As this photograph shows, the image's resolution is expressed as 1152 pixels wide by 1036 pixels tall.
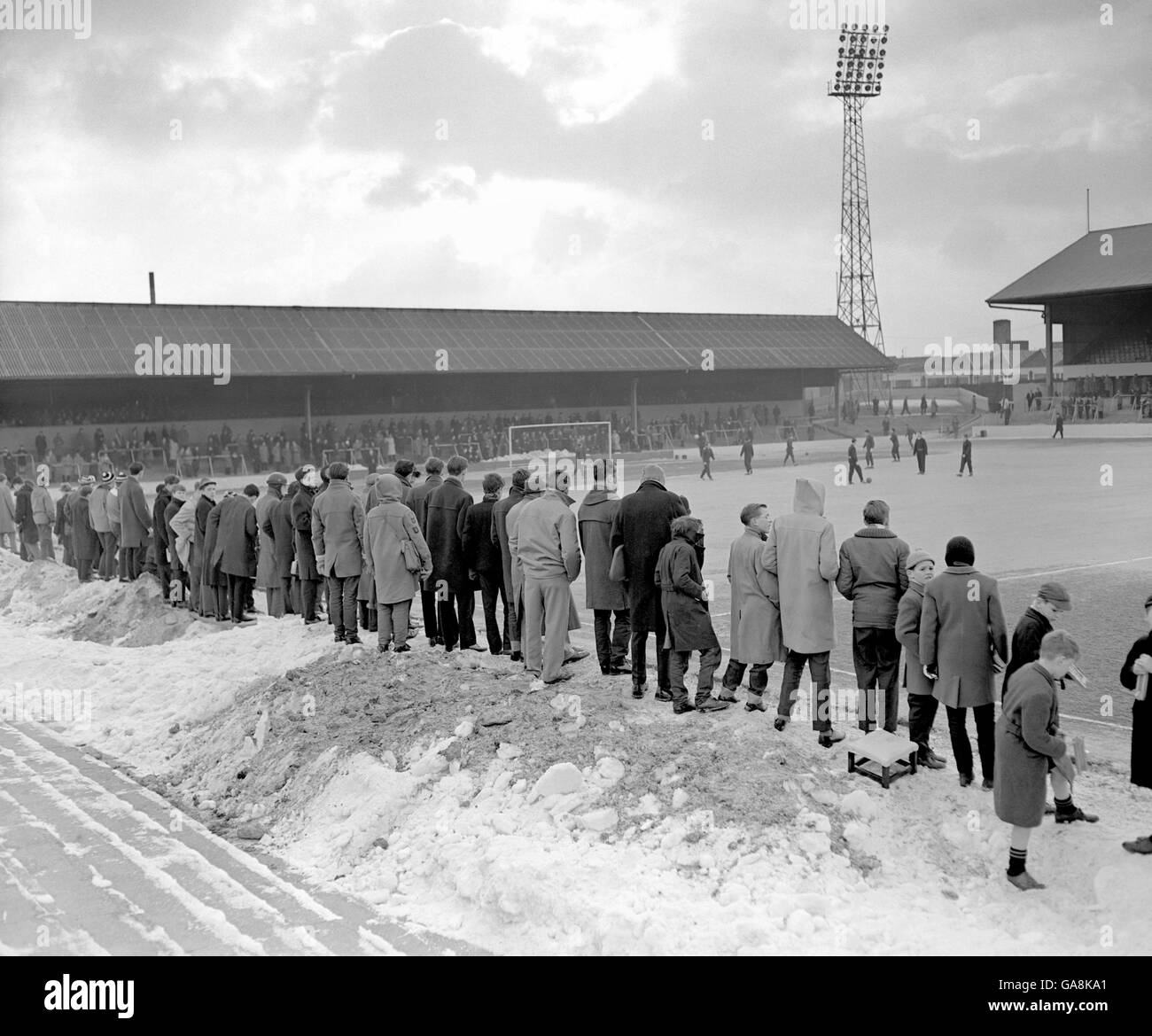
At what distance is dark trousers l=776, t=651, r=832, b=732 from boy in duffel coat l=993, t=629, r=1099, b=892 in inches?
67.2

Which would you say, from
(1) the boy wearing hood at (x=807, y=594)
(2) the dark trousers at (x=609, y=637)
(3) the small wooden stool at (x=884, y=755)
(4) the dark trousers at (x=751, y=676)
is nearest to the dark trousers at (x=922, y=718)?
(3) the small wooden stool at (x=884, y=755)

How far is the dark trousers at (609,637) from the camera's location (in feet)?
30.2

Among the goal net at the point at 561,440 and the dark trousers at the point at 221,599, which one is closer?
the dark trousers at the point at 221,599

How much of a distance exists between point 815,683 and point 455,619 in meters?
3.99

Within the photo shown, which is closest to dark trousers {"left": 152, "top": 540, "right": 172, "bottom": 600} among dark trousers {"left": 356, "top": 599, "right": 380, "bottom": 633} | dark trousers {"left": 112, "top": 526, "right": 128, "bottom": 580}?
dark trousers {"left": 112, "top": 526, "right": 128, "bottom": 580}

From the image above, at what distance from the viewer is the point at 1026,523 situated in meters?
21.6

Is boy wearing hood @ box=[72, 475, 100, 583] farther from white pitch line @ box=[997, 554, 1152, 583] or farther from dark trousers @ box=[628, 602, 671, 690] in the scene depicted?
white pitch line @ box=[997, 554, 1152, 583]

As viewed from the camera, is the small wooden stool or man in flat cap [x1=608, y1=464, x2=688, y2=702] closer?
the small wooden stool

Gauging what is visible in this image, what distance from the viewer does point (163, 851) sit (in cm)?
721

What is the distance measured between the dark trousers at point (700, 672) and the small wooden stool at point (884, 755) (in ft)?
4.23

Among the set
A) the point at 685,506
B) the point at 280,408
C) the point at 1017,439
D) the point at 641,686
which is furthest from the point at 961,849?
the point at 1017,439

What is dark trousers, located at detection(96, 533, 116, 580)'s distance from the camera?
55.1 feet

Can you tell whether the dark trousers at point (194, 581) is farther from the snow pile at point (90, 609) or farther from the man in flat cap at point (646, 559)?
the man in flat cap at point (646, 559)
